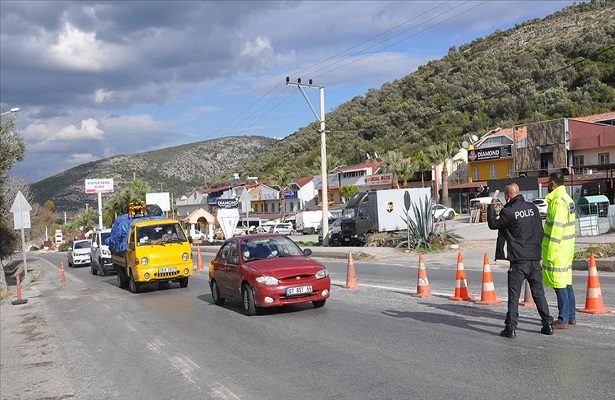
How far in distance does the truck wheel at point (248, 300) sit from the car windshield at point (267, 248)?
0.65m

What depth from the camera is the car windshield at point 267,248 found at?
12984 mm

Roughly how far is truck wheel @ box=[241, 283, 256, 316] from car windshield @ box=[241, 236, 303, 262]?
0.65m

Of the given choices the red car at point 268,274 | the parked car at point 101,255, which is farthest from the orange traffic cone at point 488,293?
the parked car at point 101,255

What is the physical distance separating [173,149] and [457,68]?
8688 cm

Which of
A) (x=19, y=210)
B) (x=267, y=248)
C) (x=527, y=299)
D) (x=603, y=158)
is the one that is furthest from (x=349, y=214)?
(x=527, y=299)

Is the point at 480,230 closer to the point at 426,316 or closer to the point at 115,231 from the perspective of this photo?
the point at 115,231

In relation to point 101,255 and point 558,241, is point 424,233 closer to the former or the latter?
point 101,255

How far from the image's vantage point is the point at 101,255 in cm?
2925

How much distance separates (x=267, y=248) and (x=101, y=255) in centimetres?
1820

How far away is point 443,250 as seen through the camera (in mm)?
27719

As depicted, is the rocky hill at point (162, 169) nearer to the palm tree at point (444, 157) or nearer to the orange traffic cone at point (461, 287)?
the palm tree at point (444, 157)

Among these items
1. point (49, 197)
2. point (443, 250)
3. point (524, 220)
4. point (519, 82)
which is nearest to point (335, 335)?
point (524, 220)

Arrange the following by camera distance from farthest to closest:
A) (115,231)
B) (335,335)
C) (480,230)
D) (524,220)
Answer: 1. (480,230)
2. (115,231)
3. (335,335)
4. (524,220)

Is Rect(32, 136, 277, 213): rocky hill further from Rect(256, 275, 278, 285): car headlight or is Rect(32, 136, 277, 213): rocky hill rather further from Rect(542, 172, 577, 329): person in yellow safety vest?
Rect(542, 172, 577, 329): person in yellow safety vest
